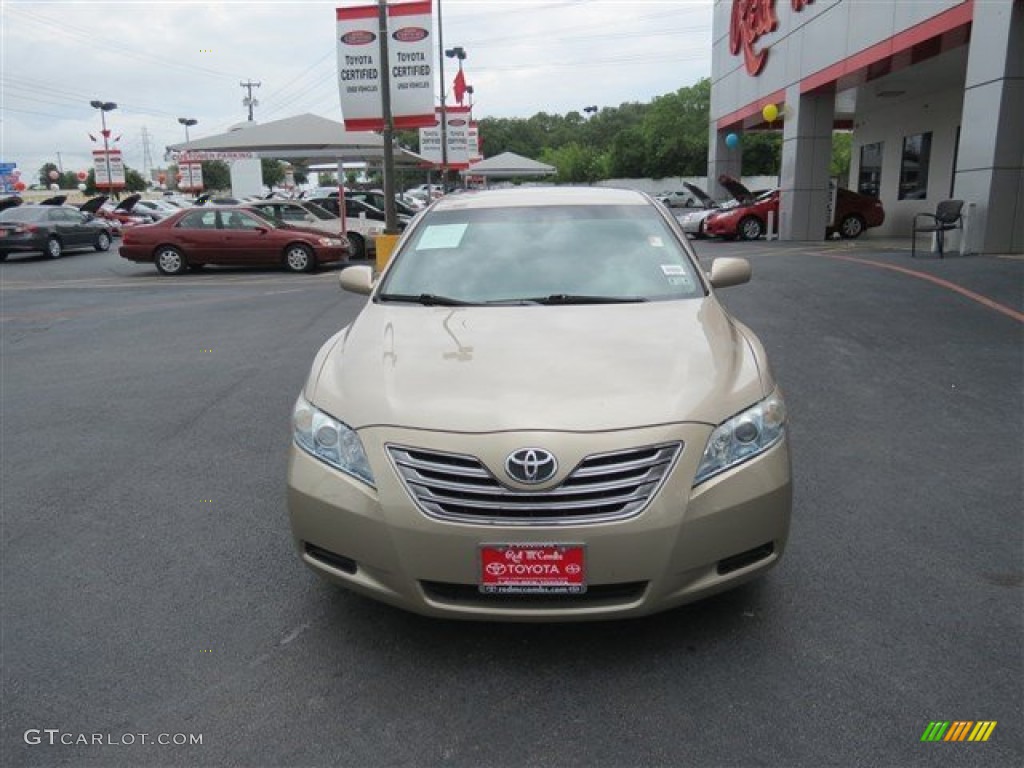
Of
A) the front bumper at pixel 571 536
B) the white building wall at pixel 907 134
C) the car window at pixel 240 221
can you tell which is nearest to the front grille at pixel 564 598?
the front bumper at pixel 571 536

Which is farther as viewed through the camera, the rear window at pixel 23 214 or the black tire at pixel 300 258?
the rear window at pixel 23 214

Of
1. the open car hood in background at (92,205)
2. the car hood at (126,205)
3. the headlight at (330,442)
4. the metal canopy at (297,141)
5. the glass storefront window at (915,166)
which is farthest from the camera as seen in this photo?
the car hood at (126,205)

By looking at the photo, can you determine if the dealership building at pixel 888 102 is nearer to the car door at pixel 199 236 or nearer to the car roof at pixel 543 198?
the car roof at pixel 543 198

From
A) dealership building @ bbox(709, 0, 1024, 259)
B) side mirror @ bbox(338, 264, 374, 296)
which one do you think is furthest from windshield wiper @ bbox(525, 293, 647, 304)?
dealership building @ bbox(709, 0, 1024, 259)

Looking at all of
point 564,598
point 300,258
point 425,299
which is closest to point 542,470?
point 564,598

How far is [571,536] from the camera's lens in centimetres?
256

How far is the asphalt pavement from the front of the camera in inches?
99.4

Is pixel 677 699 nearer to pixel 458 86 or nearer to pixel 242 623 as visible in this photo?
pixel 242 623

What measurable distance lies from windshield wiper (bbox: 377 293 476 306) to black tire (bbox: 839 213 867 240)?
65.7 ft

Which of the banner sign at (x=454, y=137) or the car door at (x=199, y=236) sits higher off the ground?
the banner sign at (x=454, y=137)

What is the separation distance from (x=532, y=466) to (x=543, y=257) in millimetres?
1820

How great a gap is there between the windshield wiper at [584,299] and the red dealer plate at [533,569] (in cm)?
152

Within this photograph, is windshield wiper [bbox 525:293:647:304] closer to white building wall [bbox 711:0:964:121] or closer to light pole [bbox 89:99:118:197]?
white building wall [bbox 711:0:964:121]

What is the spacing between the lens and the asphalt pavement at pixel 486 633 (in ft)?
8.29
